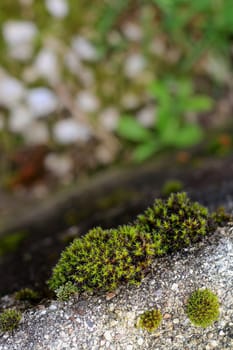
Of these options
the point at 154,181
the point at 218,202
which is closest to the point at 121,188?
the point at 154,181

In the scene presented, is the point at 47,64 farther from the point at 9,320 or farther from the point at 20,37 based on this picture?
the point at 9,320

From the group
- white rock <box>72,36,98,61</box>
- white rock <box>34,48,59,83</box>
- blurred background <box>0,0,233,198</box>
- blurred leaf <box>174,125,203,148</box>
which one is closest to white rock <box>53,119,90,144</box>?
blurred background <box>0,0,233,198</box>

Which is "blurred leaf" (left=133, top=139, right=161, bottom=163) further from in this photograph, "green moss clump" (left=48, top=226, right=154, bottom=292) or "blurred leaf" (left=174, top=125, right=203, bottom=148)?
"green moss clump" (left=48, top=226, right=154, bottom=292)

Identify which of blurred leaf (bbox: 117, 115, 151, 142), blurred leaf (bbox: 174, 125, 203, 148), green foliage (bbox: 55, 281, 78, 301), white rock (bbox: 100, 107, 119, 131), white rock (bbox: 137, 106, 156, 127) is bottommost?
green foliage (bbox: 55, 281, 78, 301)

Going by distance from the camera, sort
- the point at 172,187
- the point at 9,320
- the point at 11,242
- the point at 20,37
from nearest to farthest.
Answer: the point at 9,320
the point at 11,242
the point at 172,187
the point at 20,37

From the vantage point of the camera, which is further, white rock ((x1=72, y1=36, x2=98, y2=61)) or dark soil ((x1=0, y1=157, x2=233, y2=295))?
white rock ((x1=72, y1=36, x2=98, y2=61))

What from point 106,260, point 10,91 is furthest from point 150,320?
point 10,91

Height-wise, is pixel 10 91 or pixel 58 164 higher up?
pixel 10 91
